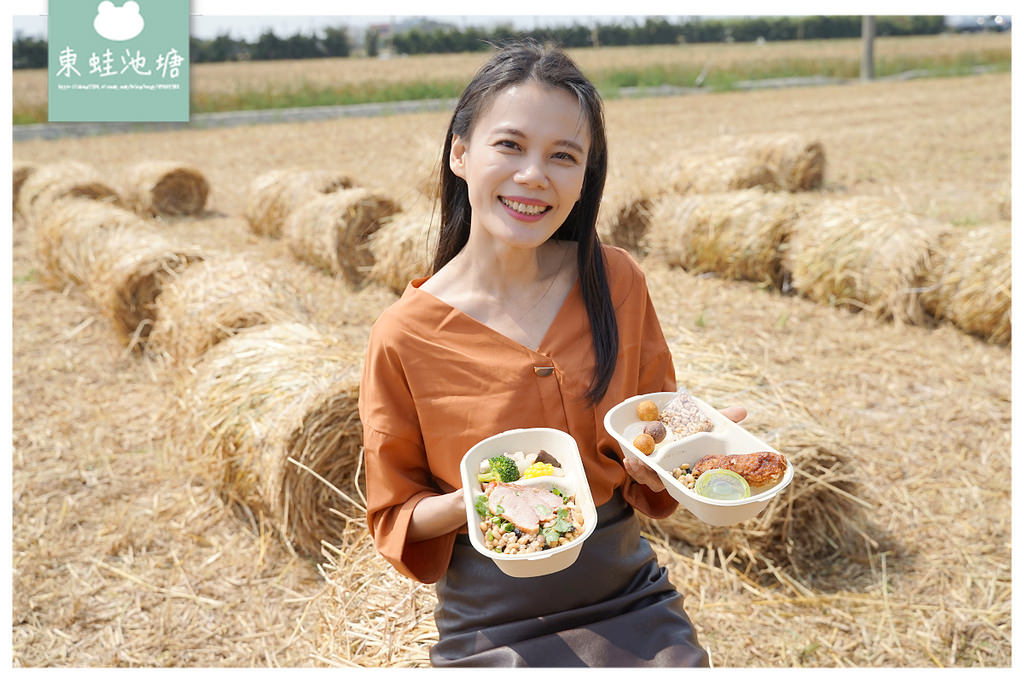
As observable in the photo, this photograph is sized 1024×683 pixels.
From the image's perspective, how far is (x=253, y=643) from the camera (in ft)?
9.52

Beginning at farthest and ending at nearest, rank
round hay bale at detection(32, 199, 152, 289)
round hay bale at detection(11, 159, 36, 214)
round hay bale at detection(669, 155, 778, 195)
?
round hay bale at detection(11, 159, 36, 214) → round hay bale at detection(669, 155, 778, 195) → round hay bale at detection(32, 199, 152, 289)

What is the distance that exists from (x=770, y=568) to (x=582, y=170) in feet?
6.18

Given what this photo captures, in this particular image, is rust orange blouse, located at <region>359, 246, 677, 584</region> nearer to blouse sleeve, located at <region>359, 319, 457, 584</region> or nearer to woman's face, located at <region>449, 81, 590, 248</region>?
blouse sleeve, located at <region>359, 319, 457, 584</region>

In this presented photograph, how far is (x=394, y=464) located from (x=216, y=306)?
2.63m

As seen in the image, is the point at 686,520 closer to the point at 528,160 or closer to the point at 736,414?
the point at 736,414

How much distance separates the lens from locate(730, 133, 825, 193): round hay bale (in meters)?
8.79

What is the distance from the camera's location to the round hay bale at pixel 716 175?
7422mm

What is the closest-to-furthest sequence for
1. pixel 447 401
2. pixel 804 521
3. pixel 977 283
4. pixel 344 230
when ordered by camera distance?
1. pixel 447 401
2. pixel 804 521
3. pixel 977 283
4. pixel 344 230

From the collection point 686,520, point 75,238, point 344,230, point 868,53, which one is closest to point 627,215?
point 344,230

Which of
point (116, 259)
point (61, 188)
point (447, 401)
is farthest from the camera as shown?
point (61, 188)

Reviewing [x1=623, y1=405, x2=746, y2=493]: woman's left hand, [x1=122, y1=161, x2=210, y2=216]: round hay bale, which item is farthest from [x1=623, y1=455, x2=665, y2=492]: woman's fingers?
[x1=122, y1=161, x2=210, y2=216]: round hay bale

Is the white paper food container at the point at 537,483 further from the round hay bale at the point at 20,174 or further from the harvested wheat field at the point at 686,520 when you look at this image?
the round hay bale at the point at 20,174

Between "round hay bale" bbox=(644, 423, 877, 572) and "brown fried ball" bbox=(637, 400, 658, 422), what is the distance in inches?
52.5

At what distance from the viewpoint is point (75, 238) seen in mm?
5773
